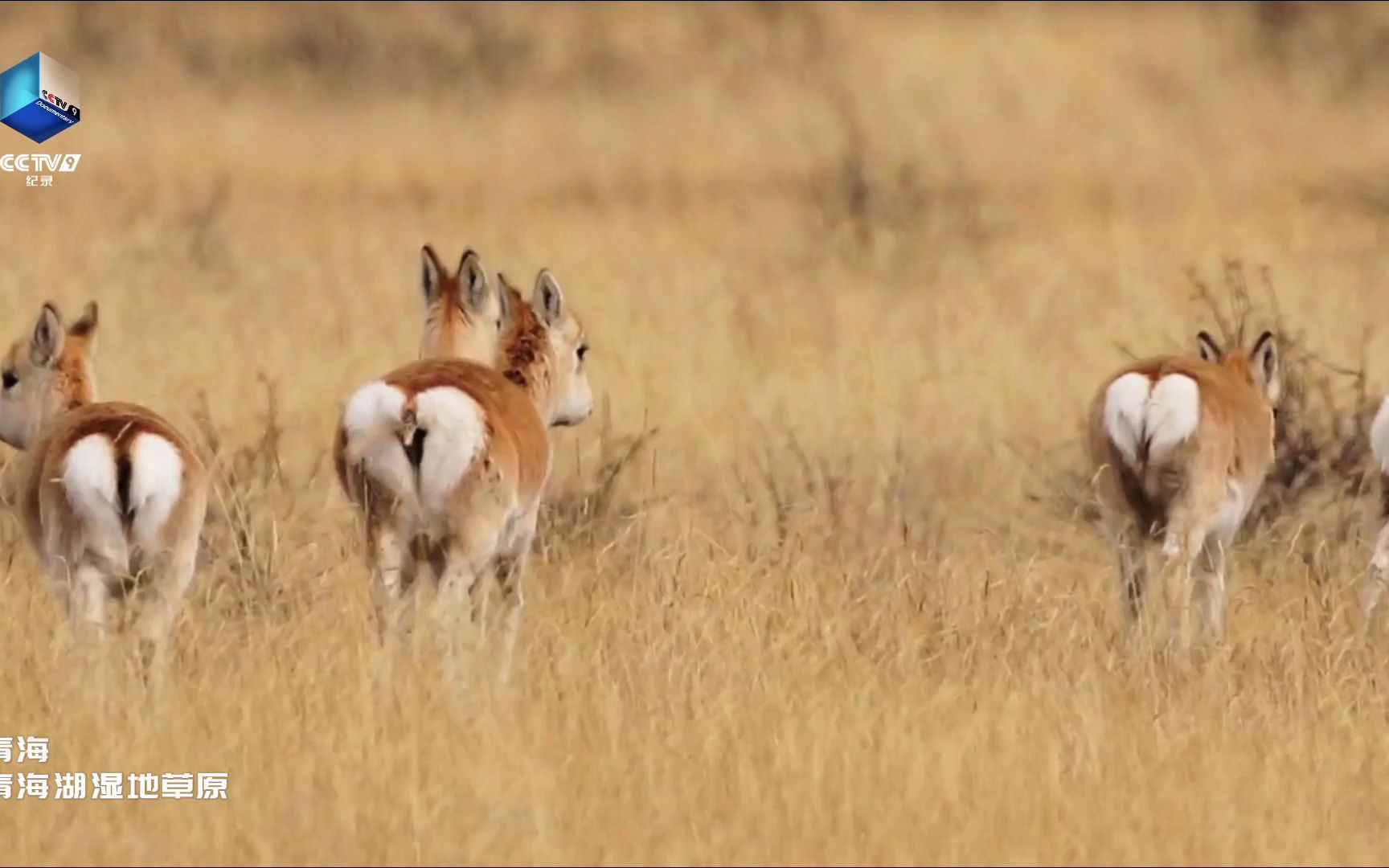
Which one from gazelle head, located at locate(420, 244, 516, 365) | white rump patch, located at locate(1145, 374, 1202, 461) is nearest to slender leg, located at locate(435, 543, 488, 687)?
gazelle head, located at locate(420, 244, 516, 365)

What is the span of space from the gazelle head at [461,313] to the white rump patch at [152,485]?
1525 millimetres

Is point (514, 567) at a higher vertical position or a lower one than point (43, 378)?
lower

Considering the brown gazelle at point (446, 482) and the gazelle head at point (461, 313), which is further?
the gazelle head at point (461, 313)

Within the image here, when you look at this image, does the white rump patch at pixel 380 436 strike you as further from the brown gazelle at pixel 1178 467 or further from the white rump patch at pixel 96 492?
the brown gazelle at pixel 1178 467

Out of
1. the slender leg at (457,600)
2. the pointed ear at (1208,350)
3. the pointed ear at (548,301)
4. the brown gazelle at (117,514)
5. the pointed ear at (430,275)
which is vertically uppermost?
the pointed ear at (430,275)

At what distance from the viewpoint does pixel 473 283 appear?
888 centimetres

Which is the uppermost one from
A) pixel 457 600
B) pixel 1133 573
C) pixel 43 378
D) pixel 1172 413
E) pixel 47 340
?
pixel 47 340

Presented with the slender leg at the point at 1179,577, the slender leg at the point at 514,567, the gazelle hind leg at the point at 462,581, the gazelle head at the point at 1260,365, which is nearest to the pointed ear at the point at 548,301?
the slender leg at the point at 514,567

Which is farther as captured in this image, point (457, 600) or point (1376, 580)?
point (1376, 580)

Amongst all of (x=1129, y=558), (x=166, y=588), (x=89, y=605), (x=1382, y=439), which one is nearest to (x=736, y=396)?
(x=1382, y=439)

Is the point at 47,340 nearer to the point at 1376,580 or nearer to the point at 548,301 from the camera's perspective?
the point at 548,301

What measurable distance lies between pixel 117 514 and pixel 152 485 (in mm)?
141

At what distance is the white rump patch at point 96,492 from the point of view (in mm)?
7344

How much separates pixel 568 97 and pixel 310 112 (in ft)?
7.52
